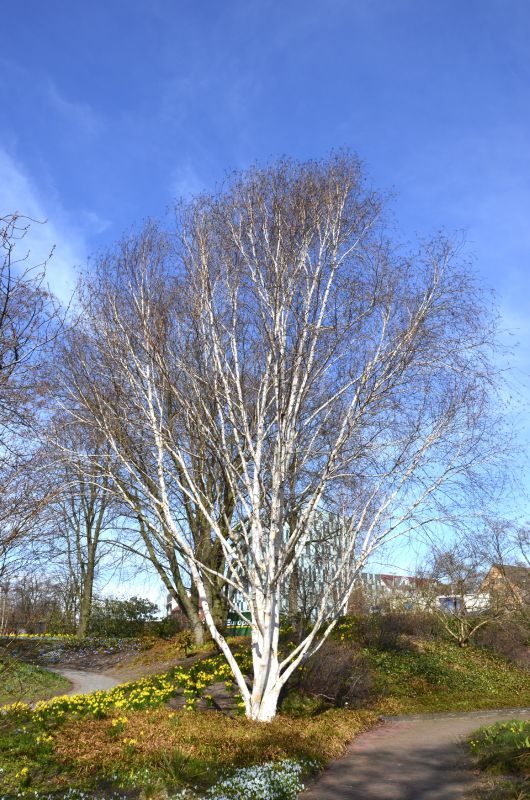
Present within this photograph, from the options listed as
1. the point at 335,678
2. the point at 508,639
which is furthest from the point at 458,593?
the point at 335,678

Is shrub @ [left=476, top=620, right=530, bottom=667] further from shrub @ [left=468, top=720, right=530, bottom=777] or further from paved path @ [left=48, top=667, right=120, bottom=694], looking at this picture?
paved path @ [left=48, top=667, right=120, bottom=694]

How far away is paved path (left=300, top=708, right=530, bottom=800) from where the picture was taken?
6.14 meters

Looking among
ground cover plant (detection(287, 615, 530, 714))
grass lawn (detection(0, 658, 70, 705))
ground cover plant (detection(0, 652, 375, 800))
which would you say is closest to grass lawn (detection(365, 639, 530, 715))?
ground cover plant (detection(287, 615, 530, 714))

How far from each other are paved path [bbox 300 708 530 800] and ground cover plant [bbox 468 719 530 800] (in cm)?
23

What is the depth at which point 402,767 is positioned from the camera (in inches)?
287

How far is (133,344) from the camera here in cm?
1083

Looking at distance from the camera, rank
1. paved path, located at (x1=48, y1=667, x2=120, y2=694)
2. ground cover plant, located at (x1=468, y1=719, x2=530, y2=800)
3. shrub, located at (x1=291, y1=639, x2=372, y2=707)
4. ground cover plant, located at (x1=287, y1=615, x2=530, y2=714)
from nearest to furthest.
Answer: ground cover plant, located at (x1=468, y1=719, x2=530, y2=800) < shrub, located at (x1=291, y1=639, x2=372, y2=707) < ground cover plant, located at (x1=287, y1=615, x2=530, y2=714) < paved path, located at (x1=48, y1=667, x2=120, y2=694)

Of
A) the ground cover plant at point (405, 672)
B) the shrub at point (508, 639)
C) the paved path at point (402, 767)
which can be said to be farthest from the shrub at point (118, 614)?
the paved path at point (402, 767)

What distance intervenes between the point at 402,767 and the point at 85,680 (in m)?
10.7

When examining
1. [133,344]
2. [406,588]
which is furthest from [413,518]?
[406,588]

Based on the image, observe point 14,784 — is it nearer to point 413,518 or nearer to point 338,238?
point 413,518

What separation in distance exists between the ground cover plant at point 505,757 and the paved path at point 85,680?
8974 millimetres

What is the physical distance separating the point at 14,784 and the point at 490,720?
27.9 feet

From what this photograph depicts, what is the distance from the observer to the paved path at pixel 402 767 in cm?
614
